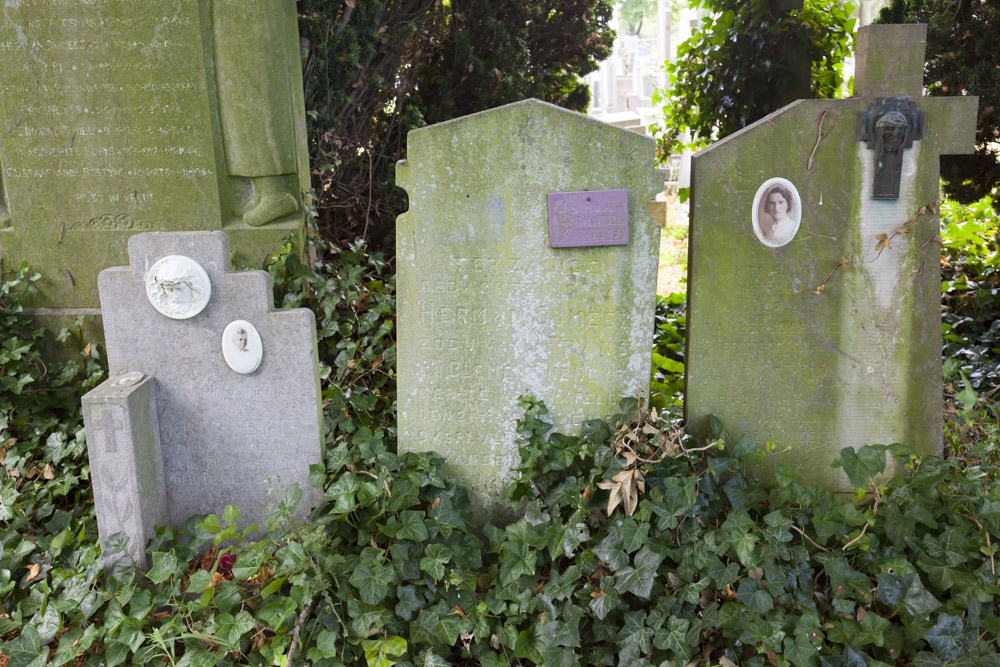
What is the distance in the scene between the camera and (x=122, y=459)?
2.75 meters

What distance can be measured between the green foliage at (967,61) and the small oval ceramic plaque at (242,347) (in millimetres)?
4324

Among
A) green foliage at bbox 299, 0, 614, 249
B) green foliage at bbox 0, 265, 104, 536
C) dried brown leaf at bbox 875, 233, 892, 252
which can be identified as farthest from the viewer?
green foliage at bbox 299, 0, 614, 249

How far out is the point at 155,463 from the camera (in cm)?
294

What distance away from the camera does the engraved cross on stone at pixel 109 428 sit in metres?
2.70

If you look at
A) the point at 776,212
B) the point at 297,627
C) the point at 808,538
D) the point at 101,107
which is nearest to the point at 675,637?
the point at 808,538

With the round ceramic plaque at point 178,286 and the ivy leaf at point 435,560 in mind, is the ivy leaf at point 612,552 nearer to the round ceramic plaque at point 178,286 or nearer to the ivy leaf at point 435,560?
the ivy leaf at point 435,560

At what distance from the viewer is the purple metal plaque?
2812 millimetres

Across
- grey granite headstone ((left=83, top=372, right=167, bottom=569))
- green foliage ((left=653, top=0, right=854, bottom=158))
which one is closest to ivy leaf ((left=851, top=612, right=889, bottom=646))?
grey granite headstone ((left=83, top=372, right=167, bottom=569))

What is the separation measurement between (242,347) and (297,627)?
42.1 inches

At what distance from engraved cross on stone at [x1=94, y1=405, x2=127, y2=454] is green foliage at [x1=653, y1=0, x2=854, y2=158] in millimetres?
4394

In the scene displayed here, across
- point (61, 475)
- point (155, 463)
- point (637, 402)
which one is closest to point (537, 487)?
point (637, 402)

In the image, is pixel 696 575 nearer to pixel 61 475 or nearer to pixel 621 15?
pixel 61 475

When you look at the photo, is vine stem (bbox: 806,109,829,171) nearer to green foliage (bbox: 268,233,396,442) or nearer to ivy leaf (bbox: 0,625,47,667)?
green foliage (bbox: 268,233,396,442)

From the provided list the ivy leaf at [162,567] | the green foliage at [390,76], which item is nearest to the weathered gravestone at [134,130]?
the green foliage at [390,76]
